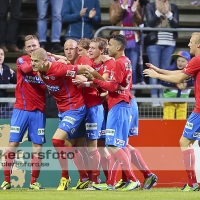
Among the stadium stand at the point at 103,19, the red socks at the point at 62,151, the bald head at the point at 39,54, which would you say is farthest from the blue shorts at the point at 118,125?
the stadium stand at the point at 103,19

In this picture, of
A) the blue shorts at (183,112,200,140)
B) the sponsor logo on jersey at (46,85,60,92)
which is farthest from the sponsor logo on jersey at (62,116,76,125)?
the blue shorts at (183,112,200,140)

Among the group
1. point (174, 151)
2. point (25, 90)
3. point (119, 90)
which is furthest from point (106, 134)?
point (174, 151)

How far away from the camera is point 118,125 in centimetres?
1162

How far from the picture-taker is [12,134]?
12102mm

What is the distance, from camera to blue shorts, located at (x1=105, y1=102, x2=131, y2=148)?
1161 centimetres

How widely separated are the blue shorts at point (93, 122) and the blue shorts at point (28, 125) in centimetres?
82

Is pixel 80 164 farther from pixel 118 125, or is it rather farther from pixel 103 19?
pixel 103 19

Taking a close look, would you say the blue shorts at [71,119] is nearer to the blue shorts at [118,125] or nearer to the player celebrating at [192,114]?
the blue shorts at [118,125]

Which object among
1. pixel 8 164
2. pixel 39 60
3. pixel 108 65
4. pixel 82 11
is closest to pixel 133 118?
pixel 108 65

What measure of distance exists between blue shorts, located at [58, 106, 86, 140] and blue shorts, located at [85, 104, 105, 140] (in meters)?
0.29

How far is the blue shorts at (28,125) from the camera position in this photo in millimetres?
12086

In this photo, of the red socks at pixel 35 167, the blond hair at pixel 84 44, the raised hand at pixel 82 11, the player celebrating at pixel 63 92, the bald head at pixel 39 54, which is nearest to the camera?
the bald head at pixel 39 54

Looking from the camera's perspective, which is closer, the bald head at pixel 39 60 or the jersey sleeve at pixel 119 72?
the bald head at pixel 39 60

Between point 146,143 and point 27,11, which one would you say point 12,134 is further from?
point 27,11
